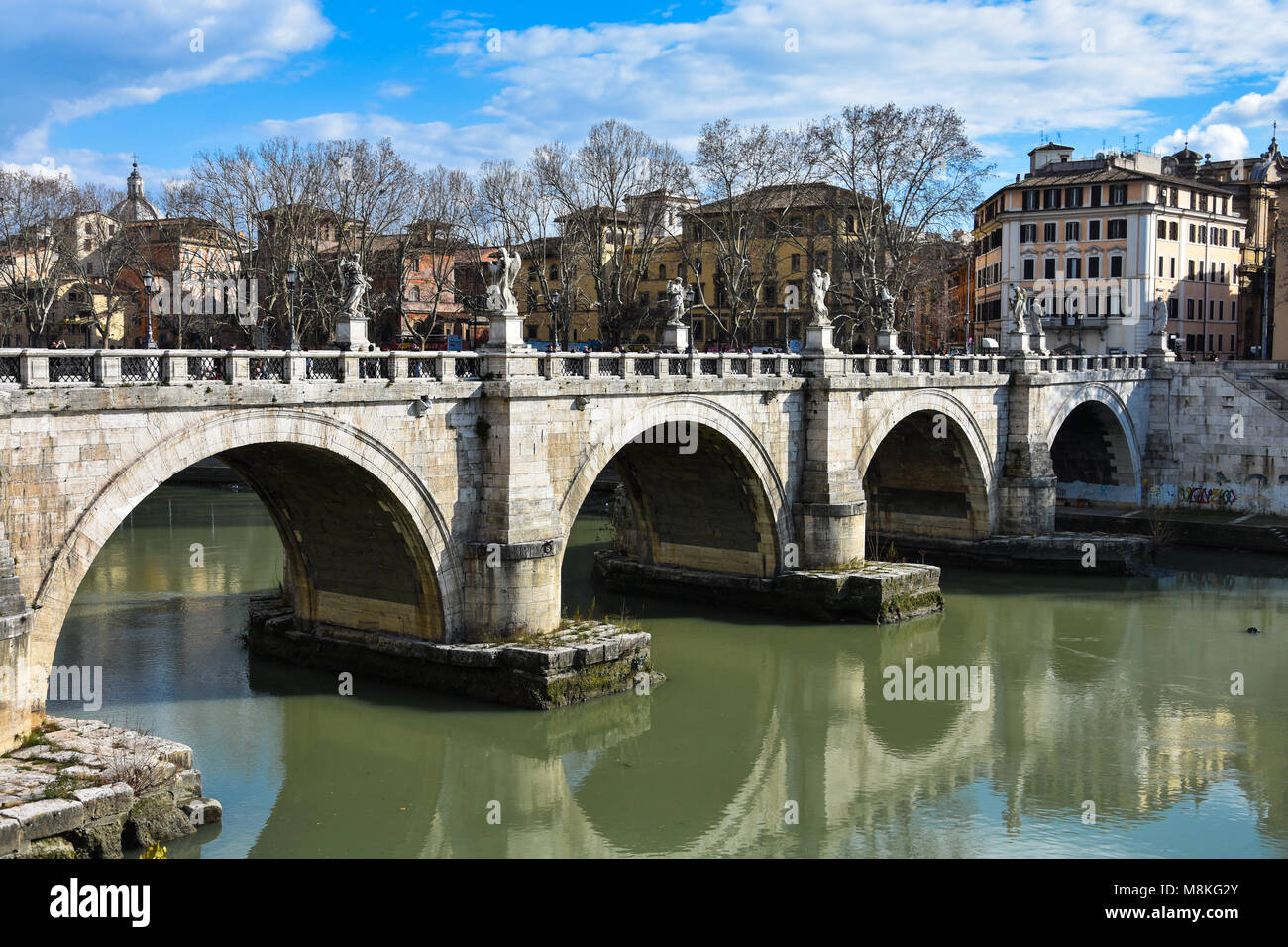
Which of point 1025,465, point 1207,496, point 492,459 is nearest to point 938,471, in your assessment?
point 1025,465

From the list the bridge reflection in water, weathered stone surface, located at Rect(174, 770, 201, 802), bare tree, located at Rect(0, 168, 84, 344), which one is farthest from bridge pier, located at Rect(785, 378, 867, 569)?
bare tree, located at Rect(0, 168, 84, 344)

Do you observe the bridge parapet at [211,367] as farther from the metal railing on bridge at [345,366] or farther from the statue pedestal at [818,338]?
the statue pedestal at [818,338]

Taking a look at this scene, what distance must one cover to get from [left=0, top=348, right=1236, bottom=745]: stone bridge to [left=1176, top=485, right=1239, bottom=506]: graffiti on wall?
5467 mm

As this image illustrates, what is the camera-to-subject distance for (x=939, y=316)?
51.0m

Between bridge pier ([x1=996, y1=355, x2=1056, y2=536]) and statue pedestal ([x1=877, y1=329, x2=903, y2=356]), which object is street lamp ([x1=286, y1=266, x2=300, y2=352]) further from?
bridge pier ([x1=996, y1=355, x2=1056, y2=536])

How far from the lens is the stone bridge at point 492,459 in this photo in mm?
13125

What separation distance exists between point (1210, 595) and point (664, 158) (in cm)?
2026

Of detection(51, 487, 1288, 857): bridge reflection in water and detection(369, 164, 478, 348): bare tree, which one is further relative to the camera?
detection(369, 164, 478, 348): bare tree

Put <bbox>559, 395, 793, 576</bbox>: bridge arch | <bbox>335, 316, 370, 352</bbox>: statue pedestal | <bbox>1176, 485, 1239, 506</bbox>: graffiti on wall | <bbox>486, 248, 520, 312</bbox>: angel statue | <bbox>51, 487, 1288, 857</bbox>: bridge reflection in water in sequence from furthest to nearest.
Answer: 1. <bbox>1176, 485, 1239, 506</bbox>: graffiti on wall
2. <bbox>559, 395, 793, 576</bbox>: bridge arch
3. <bbox>486, 248, 520, 312</bbox>: angel statue
4. <bbox>335, 316, 370, 352</bbox>: statue pedestal
5. <bbox>51, 487, 1288, 857</bbox>: bridge reflection in water

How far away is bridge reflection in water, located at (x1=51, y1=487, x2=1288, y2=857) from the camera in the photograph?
45.8 ft

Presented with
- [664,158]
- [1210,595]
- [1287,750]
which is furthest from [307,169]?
[1287,750]

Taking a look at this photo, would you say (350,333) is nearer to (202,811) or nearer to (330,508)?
(330,508)

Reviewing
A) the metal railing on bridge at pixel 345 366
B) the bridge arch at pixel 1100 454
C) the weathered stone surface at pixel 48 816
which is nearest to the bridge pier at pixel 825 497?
the metal railing on bridge at pixel 345 366

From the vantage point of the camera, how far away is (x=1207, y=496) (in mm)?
34438
